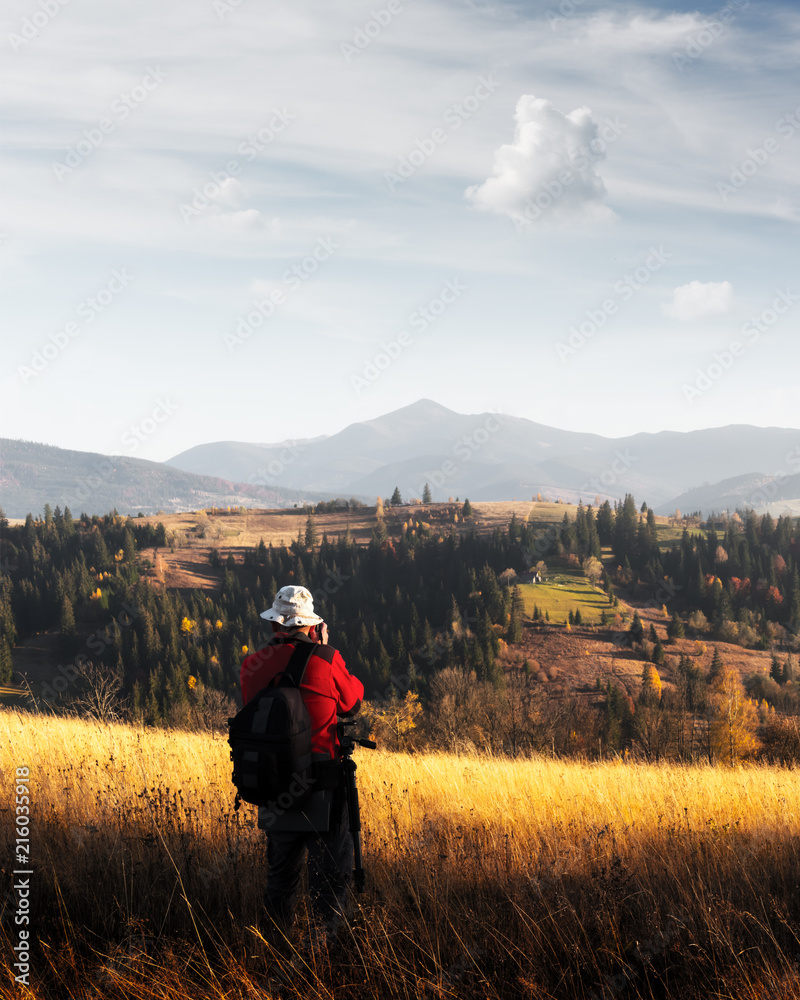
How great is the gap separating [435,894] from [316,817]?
1021mm

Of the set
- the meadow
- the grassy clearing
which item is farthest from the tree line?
the meadow

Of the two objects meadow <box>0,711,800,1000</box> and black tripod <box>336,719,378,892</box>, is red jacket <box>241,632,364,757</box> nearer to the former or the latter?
black tripod <box>336,719,378,892</box>

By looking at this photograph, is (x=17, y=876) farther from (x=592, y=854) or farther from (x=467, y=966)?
(x=592, y=854)

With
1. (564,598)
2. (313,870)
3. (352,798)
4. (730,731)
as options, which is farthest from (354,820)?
(564,598)

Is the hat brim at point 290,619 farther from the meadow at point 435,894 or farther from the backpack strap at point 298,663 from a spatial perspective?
the meadow at point 435,894

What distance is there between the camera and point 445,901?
4.57m

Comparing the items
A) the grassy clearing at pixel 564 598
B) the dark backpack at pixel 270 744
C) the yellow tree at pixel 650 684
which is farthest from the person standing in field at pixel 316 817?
the grassy clearing at pixel 564 598

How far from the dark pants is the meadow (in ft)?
0.67

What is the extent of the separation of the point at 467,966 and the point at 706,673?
137 meters

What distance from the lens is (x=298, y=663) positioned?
4.29m

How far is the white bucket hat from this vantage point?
4559mm

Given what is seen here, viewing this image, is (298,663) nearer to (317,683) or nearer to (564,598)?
(317,683)

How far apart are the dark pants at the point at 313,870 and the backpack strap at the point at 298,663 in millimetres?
921

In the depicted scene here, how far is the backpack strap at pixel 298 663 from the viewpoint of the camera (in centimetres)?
424
